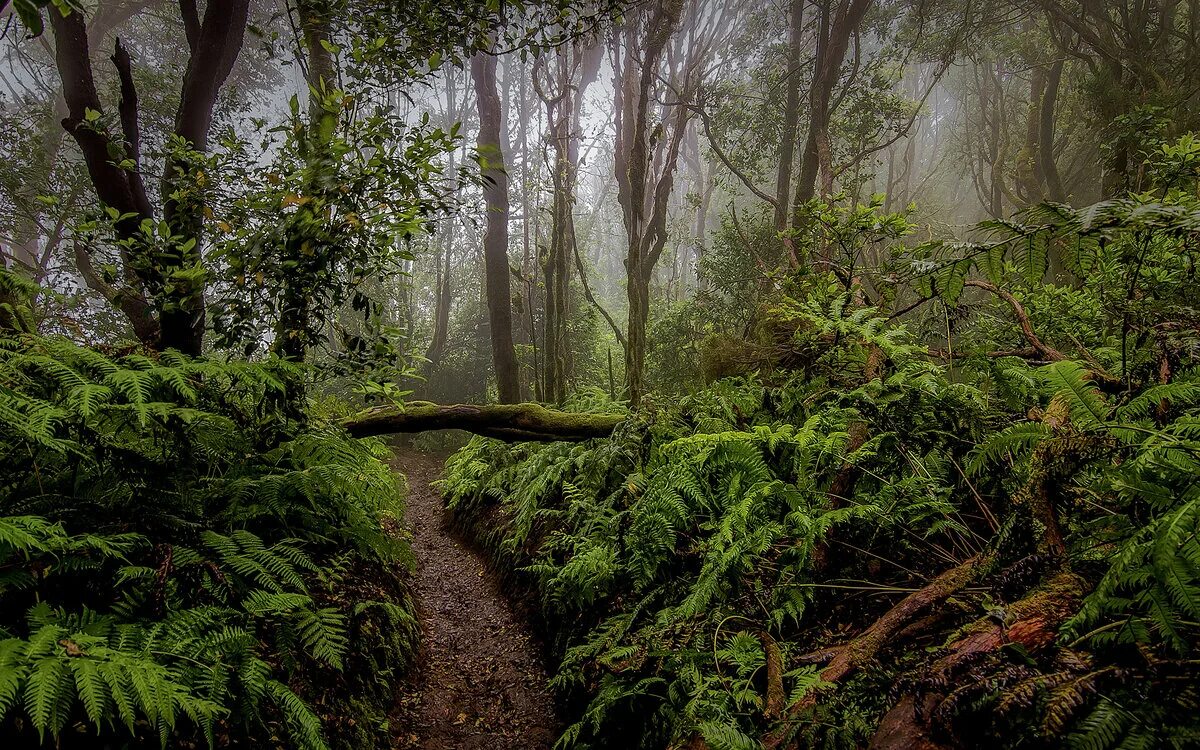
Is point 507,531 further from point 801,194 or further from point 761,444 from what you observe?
point 801,194

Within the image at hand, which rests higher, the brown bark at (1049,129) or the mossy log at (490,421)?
the brown bark at (1049,129)

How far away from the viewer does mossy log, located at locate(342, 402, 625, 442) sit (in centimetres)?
443

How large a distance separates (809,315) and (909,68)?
1416 inches

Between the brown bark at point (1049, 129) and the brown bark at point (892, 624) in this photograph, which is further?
the brown bark at point (1049, 129)

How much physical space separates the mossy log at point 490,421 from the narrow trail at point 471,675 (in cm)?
171

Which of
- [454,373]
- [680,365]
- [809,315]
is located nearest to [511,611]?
[809,315]

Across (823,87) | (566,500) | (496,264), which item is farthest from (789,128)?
(566,500)

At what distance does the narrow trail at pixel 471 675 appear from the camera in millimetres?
3199

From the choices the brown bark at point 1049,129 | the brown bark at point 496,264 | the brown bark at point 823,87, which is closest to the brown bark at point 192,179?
the brown bark at point 496,264

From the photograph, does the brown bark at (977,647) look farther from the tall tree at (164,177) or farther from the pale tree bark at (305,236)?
the tall tree at (164,177)

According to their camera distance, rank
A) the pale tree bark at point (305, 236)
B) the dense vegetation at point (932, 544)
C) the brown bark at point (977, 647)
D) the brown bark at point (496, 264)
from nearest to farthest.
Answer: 1. the dense vegetation at point (932, 544)
2. the brown bark at point (977, 647)
3. the pale tree bark at point (305, 236)
4. the brown bark at point (496, 264)

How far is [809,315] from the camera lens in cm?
341

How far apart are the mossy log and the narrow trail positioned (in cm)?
171

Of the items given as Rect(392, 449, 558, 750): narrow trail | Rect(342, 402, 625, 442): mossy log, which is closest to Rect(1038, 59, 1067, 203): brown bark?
Rect(342, 402, 625, 442): mossy log
